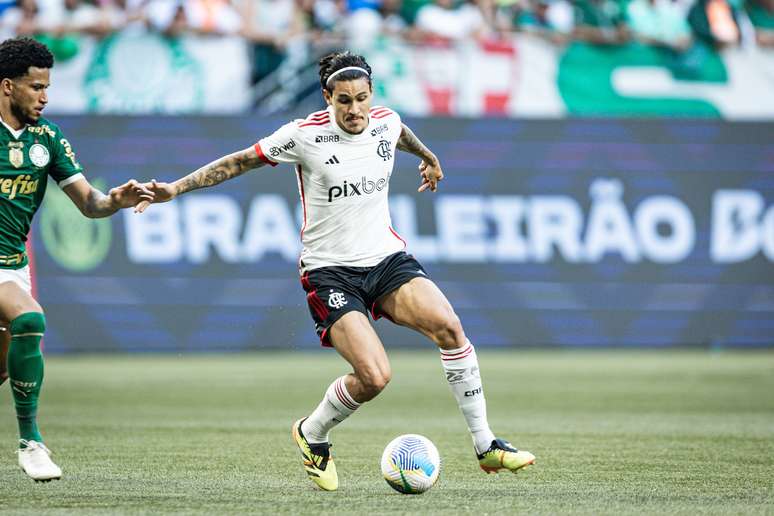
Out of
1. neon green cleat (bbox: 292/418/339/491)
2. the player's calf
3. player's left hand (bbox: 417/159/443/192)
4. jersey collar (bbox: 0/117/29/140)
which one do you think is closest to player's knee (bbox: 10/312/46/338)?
jersey collar (bbox: 0/117/29/140)

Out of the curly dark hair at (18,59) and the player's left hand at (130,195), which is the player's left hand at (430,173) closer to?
the player's left hand at (130,195)

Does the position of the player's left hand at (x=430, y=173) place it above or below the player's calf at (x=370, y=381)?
above

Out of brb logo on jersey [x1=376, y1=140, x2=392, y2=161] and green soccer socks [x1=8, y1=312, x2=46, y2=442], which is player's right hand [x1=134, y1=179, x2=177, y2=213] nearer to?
green soccer socks [x1=8, y1=312, x2=46, y2=442]

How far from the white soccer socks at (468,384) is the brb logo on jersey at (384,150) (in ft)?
4.04

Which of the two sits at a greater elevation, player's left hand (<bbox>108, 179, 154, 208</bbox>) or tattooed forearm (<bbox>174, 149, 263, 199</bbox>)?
tattooed forearm (<bbox>174, 149, 263, 199</bbox>)

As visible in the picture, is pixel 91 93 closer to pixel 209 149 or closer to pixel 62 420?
pixel 209 149

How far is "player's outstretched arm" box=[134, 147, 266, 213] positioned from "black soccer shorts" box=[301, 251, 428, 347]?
747 millimetres

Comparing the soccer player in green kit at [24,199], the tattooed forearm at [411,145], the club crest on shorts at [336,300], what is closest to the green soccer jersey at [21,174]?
the soccer player in green kit at [24,199]

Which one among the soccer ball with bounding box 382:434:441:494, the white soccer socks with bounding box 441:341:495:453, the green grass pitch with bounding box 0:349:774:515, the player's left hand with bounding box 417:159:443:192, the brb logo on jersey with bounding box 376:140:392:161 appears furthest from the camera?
the player's left hand with bounding box 417:159:443:192

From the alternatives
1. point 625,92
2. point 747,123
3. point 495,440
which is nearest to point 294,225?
point 625,92

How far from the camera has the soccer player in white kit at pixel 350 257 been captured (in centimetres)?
773

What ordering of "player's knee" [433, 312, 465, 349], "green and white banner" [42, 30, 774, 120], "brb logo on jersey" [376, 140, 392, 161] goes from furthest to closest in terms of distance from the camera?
1. "green and white banner" [42, 30, 774, 120]
2. "brb logo on jersey" [376, 140, 392, 161]
3. "player's knee" [433, 312, 465, 349]

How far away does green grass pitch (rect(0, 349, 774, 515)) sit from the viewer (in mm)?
7098

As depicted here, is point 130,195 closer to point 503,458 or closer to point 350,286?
point 350,286
